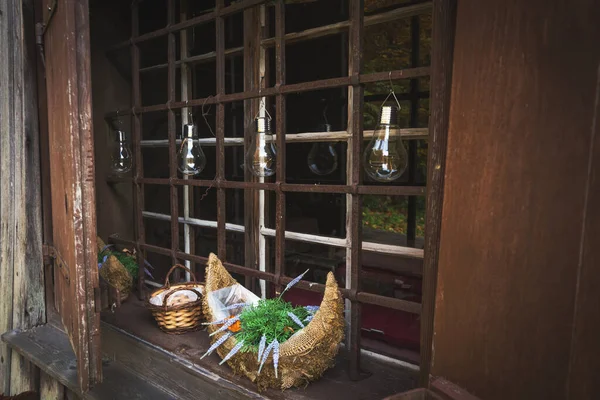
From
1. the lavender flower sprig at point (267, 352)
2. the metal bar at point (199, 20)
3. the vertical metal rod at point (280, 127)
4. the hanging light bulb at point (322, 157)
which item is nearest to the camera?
the lavender flower sprig at point (267, 352)

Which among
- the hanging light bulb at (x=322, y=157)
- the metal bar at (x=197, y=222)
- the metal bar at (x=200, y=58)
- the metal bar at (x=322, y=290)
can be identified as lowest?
the metal bar at (x=322, y=290)

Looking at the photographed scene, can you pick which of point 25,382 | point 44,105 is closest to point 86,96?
point 44,105

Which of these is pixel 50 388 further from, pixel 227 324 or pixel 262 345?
pixel 262 345

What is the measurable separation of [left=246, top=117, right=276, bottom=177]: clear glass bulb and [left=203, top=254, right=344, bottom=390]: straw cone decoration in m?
0.68

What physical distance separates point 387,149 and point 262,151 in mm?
650

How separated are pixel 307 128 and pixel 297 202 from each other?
0.57m

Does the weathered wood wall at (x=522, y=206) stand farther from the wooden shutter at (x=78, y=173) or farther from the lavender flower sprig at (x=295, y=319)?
the wooden shutter at (x=78, y=173)

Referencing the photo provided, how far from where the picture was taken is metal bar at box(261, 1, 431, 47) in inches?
65.9

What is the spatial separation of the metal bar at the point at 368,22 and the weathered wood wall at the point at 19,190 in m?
1.50

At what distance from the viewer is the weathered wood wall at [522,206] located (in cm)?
73

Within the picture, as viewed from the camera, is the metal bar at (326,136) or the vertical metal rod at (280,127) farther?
the vertical metal rod at (280,127)

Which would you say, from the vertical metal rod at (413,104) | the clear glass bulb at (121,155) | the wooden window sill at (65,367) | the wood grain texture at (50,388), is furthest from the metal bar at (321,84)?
the wood grain texture at (50,388)

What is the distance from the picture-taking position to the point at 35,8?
247 centimetres

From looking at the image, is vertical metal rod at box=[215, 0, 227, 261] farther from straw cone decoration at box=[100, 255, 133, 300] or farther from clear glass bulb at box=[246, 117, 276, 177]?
straw cone decoration at box=[100, 255, 133, 300]
